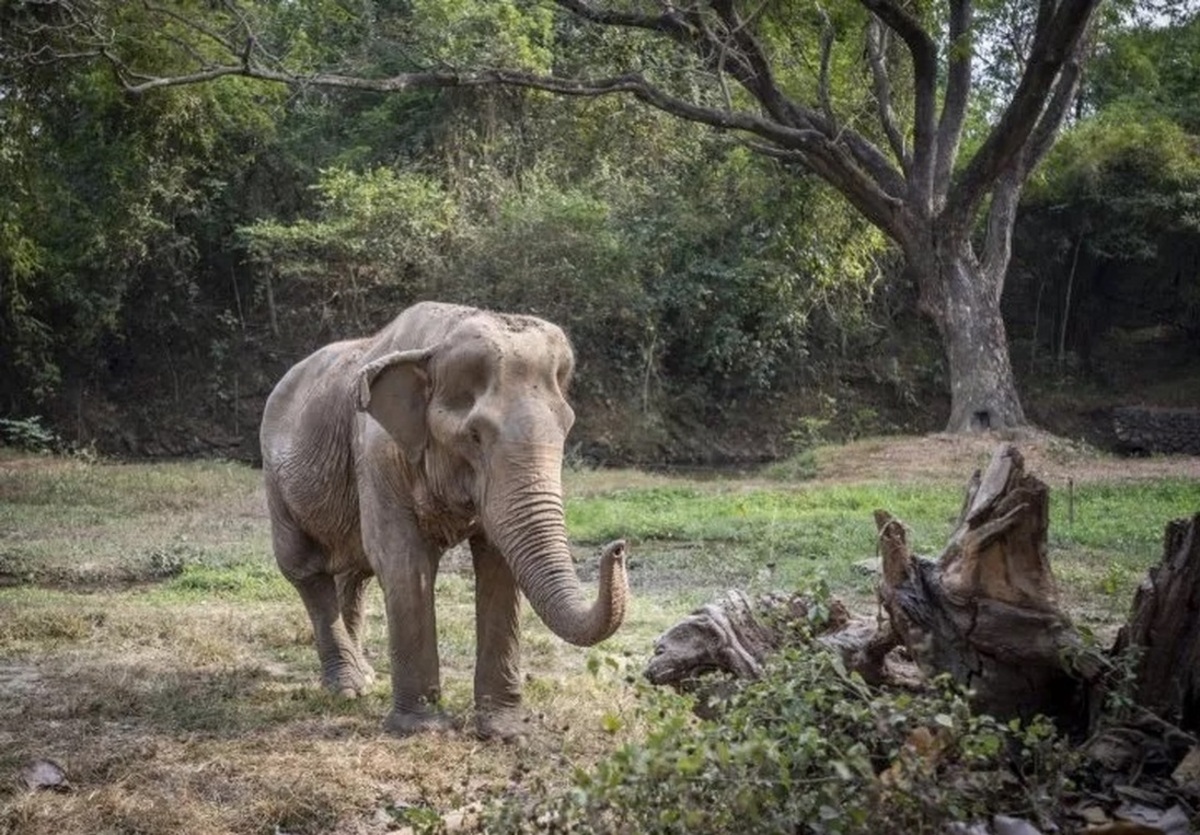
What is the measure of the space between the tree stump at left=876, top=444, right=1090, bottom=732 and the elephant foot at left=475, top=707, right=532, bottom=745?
261 cm

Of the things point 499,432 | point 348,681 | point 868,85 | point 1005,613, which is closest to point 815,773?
point 1005,613

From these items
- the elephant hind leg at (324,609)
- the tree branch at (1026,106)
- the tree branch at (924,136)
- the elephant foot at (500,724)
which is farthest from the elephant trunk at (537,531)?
the tree branch at (924,136)

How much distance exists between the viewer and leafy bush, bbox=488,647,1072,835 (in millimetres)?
3889

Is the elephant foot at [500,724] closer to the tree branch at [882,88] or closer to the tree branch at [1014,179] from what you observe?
the tree branch at [882,88]

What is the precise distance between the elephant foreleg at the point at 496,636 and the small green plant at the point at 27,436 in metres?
16.5

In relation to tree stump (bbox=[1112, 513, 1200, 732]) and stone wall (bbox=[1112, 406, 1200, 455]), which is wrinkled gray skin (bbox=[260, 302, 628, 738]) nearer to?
tree stump (bbox=[1112, 513, 1200, 732])

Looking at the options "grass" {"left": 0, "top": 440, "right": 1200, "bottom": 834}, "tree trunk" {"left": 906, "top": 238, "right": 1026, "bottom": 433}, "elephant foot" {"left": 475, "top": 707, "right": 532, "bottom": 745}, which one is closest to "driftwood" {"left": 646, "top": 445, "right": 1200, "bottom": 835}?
"grass" {"left": 0, "top": 440, "right": 1200, "bottom": 834}

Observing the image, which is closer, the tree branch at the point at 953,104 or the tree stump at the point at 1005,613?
the tree stump at the point at 1005,613

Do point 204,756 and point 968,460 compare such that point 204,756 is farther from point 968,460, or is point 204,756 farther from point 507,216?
point 507,216

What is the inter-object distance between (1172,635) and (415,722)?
384 cm

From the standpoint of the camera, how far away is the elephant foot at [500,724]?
7.14 metres

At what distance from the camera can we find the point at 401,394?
7.23 meters

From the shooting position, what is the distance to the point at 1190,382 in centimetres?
3061

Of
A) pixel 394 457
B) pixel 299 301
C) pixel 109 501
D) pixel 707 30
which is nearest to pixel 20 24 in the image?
pixel 109 501
